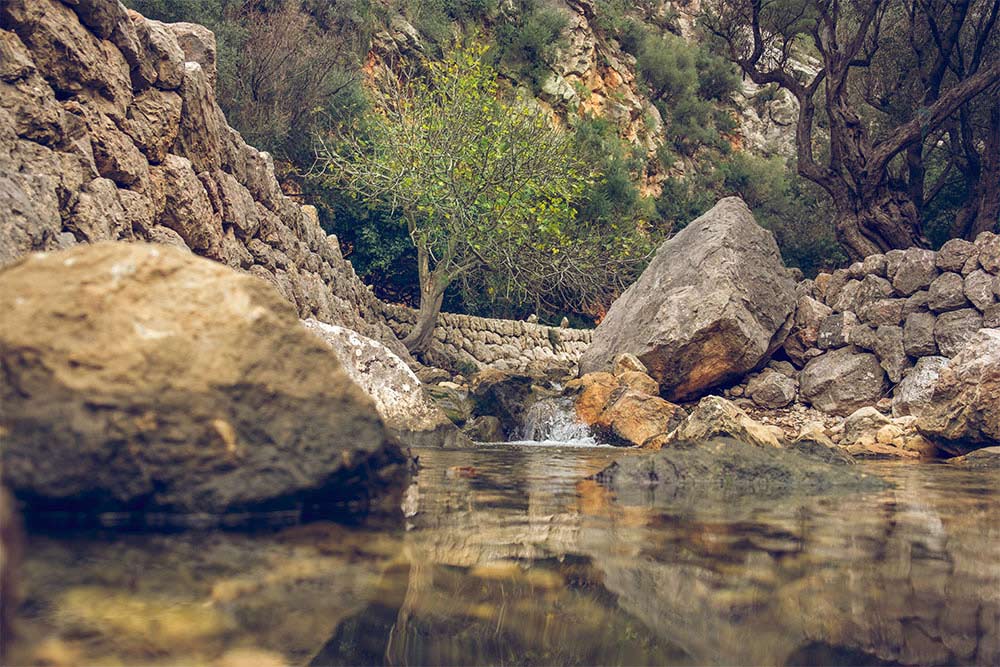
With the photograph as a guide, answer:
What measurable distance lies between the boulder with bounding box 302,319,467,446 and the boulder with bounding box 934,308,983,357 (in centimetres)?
740

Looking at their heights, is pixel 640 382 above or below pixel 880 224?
below

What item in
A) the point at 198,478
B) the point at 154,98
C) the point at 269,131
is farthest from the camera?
the point at 269,131

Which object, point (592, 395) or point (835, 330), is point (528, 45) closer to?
point (835, 330)

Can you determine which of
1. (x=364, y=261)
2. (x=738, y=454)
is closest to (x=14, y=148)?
(x=738, y=454)

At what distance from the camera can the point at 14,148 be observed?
227 inches

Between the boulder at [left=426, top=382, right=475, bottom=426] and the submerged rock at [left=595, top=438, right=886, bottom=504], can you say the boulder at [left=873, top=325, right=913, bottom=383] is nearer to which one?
the boulder at [left=426, top=382, right=475, bottom=426]

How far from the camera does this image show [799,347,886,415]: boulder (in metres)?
11.5

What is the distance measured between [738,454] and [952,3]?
546 inches

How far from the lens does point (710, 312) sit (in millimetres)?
11727

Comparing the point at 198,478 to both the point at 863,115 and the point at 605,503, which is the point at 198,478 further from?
the point at 863,115

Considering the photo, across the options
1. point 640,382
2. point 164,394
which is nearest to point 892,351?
point 640,382

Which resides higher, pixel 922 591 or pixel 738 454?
pixel 738 454

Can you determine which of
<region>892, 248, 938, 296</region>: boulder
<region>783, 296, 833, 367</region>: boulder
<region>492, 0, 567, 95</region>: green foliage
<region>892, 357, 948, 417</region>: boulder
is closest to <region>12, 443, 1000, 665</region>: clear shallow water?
<region>892, 357, 948, 417</region>: boulder

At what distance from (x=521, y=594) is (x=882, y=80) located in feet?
62.2
